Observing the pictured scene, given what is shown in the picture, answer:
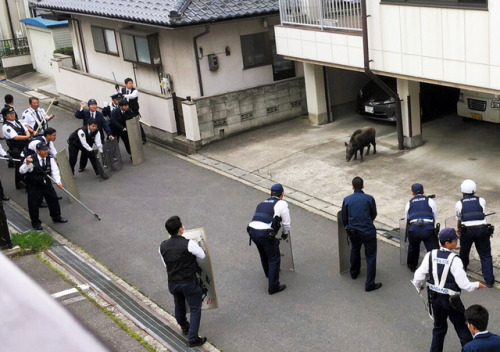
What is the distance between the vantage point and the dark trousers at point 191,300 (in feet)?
26.0

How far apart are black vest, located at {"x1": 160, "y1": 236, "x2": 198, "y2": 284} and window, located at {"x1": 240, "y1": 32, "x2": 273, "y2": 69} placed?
33.3 feet

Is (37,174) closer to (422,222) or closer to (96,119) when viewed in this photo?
(96,119)

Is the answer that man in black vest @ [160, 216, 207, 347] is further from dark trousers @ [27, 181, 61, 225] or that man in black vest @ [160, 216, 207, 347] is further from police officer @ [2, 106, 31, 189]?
police officer @ [2, 106, 31, 189]

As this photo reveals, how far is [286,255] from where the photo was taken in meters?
9.79

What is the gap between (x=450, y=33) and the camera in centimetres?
1198

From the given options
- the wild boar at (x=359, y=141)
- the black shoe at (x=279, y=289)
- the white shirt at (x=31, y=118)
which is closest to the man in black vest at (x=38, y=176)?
the white shirt at (x=31, y=118)

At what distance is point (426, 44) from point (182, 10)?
5919mm

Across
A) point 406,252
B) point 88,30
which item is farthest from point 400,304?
point 88,30

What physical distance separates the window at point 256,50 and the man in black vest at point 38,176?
681cm

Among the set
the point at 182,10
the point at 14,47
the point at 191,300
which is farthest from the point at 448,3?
the point at 14,47

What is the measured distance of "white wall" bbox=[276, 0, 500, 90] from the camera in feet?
37.2

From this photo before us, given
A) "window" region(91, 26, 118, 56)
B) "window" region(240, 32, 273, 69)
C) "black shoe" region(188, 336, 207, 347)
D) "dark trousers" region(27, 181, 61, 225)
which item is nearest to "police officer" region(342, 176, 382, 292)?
"black shoe" region(188, 336, 207, 347)

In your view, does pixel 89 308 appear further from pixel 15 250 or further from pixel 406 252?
pixel 406 252

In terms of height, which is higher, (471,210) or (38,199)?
(471,210)
